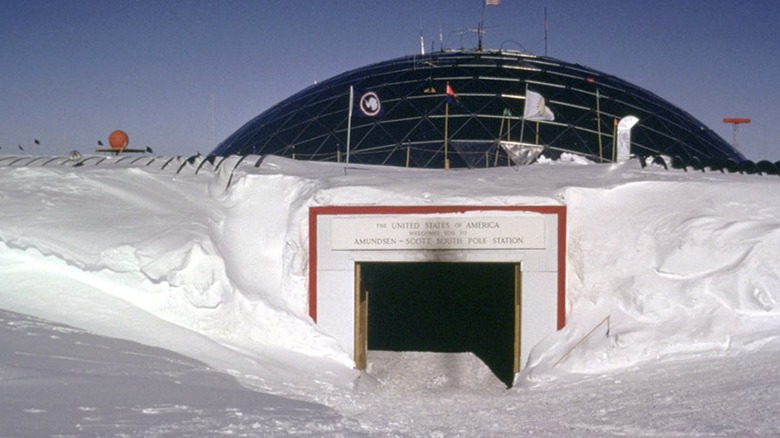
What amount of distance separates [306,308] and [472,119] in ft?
34.2

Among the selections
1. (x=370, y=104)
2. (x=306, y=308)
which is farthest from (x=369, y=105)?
(x=306, y=308)

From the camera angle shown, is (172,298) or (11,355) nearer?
(11,355)

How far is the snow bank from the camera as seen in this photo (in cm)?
1101

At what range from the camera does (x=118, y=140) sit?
61.9 feet

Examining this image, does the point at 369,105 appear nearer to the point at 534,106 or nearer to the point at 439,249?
the point at 534,106

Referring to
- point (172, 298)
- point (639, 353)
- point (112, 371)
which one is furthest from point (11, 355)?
point (639, 353)

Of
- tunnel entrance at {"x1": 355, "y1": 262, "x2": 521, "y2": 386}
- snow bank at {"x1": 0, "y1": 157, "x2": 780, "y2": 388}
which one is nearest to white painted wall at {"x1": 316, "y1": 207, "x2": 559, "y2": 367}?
tunnel entrance at {"x1": 355, "y1": 262, "x2": 521, "y2": 386}

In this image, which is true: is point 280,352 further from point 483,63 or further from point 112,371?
point 483,63

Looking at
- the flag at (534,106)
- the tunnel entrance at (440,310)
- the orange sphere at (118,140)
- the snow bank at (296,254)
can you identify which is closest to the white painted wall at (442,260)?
the tunnel entrance at (440,310)

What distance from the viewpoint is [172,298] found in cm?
1172

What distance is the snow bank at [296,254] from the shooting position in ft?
36.1

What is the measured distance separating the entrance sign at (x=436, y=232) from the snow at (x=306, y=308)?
42cm

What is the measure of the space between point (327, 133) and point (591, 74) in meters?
10.9

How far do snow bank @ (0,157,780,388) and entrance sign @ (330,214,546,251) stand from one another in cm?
42
